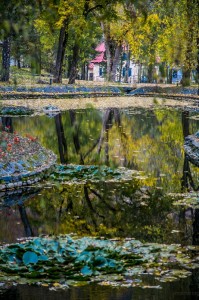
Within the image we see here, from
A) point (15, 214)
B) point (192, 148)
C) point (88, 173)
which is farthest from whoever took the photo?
point (192, 148)

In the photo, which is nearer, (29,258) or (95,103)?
(29,258)

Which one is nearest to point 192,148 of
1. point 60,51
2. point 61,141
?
point 61,141

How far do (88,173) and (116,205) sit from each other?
4070 millimetres

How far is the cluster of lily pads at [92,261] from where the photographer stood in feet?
33.0

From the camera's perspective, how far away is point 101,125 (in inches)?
1401


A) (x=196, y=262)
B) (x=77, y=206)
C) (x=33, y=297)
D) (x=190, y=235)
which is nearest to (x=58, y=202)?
(x=77, y=206)

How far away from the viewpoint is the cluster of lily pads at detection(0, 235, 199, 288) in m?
10.1

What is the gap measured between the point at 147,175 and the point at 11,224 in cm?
681

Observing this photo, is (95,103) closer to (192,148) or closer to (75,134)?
(75,134)

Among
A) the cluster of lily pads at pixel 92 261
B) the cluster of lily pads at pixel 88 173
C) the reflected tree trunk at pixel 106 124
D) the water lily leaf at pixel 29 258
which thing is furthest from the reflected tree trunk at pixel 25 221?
the reflected tree trunk at pixel 106 124

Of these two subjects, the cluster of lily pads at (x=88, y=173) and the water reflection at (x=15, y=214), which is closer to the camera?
the water reflection at (x=15, y=214)

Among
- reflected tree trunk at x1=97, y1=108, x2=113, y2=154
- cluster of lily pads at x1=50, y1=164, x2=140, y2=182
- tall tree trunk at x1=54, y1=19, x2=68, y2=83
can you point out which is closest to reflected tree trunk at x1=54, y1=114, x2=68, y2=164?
reflected tree trunk at x1=97, y1=108, x2=113, y2=154

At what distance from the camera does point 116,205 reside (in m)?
15.5

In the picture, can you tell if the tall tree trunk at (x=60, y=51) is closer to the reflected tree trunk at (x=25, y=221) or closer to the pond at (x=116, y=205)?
the pond at (x=116, y=205)
